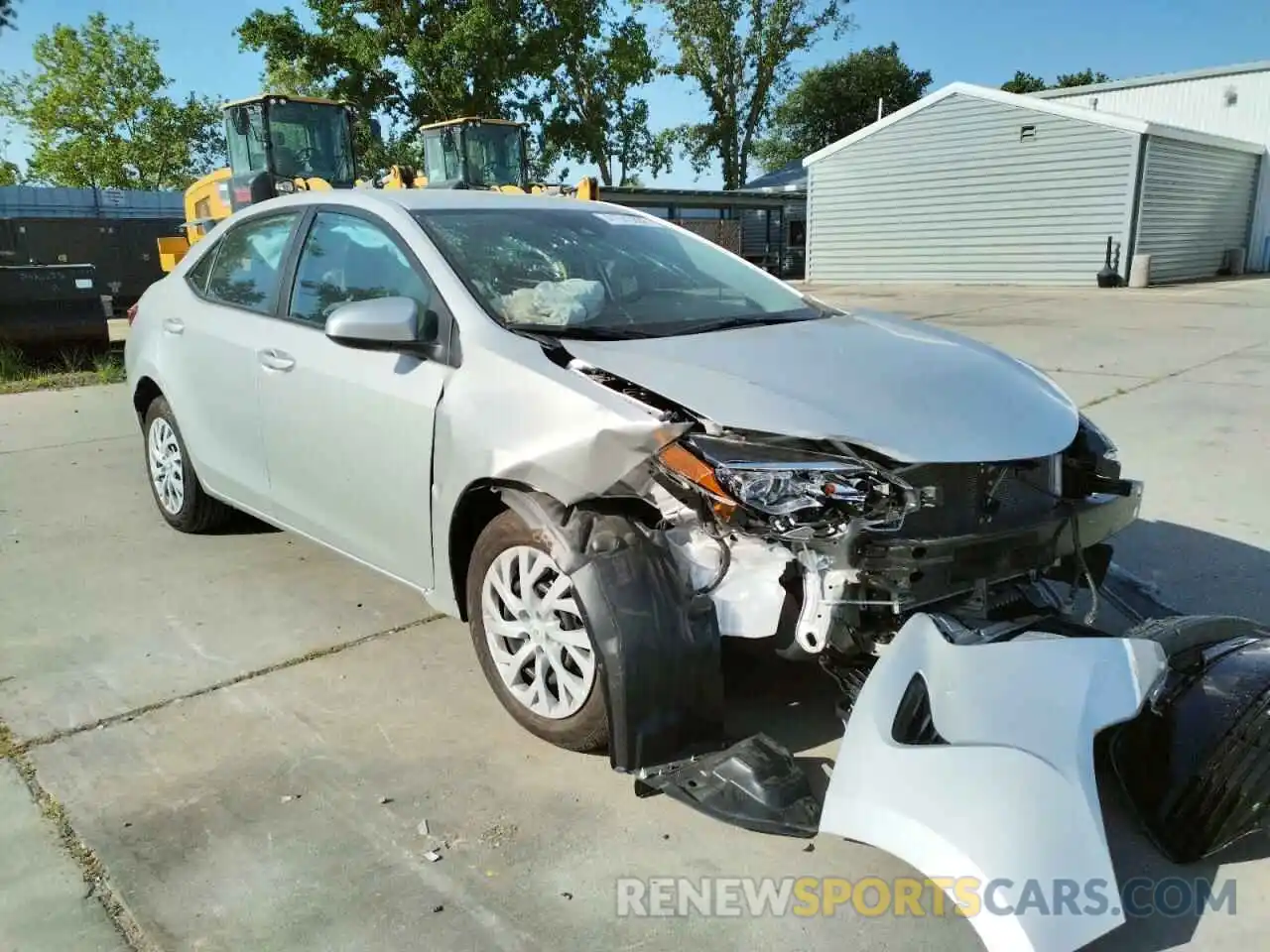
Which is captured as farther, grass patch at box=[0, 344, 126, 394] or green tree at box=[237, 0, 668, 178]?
green tree at box=[237, 0, 668, 178]

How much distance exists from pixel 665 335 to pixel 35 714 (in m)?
2.45

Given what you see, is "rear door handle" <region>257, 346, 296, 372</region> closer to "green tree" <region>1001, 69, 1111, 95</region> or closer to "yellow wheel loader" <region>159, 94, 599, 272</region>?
"yellow wheel loader" <region>159, 94, 599, 272</region>

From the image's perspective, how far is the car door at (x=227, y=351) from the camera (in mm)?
3979

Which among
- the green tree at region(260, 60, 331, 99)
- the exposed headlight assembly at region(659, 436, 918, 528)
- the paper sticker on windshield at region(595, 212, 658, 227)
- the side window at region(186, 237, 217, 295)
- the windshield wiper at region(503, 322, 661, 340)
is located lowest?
the exposed headlight assembly at region(659, 436, 918, 528)

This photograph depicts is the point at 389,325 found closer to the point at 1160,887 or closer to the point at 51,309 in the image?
the point at 1160,887

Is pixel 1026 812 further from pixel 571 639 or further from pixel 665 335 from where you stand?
pixel 665 335

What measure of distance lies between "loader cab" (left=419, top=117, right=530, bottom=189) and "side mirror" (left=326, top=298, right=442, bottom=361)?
41.1 feet

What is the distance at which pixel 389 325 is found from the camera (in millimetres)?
3010

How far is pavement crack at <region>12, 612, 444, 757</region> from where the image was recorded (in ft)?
9.94

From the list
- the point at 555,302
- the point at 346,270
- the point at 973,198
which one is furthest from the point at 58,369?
the point at 973,198

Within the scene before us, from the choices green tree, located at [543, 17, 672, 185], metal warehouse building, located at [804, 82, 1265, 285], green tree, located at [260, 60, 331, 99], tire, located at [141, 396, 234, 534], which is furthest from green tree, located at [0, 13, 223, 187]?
tire, located at [141, 396, 234, 534]

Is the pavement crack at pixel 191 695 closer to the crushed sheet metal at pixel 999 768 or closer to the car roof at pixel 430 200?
the car roof at pixel 430 200

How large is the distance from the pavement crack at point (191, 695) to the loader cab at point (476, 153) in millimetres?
12258

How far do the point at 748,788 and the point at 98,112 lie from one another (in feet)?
172
